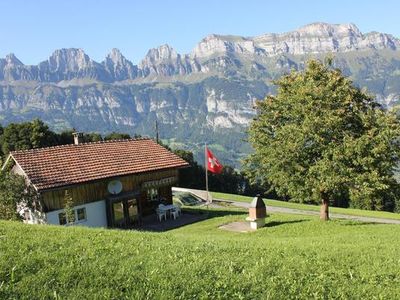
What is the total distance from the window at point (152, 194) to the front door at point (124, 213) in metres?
1.85

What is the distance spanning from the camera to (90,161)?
118 feet

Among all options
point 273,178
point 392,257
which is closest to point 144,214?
point 273,178

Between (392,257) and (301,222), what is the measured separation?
55.6 ft

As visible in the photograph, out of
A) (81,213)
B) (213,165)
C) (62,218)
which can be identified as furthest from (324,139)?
(62,218)

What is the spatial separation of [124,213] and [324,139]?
57.9 feet

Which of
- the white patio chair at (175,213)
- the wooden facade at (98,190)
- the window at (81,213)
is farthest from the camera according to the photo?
the white patio chair at (175,213)

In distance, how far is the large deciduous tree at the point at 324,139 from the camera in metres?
A: 25.8

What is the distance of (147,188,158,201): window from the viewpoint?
129 ft

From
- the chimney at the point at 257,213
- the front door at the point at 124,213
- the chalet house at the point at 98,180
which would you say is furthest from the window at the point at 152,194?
the chimney at the point at 257,213

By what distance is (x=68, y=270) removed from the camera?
8.56 metres

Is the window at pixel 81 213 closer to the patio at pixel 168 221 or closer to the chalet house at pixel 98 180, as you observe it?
the chalet house at pixel 98 180

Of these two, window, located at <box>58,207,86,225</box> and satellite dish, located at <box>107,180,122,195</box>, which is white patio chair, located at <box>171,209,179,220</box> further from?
window, located at <box>58,207,86,225</box>

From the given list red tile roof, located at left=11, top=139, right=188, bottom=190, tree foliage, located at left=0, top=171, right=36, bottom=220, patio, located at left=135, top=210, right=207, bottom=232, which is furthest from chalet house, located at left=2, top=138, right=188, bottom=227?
patio, located at left=135, top=210, right=207, bottom=232

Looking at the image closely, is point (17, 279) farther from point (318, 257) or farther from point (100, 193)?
point (100, 193)
